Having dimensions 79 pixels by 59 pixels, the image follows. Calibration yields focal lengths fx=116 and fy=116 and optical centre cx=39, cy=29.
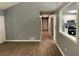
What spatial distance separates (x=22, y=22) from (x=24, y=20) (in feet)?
0.69

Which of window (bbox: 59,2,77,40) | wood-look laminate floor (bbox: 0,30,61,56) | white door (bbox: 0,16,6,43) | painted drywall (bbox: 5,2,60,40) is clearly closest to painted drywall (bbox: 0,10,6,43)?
white door (bbox: 0,16,6,43)

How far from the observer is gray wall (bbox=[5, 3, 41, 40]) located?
8.52m

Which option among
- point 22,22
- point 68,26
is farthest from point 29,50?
point 22,22

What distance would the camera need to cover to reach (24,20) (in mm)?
8547

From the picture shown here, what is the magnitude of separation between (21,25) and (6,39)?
157 cm

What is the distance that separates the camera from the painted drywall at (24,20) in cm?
848

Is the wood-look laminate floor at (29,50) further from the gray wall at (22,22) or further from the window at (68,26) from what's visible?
the gray wall at (22,22)

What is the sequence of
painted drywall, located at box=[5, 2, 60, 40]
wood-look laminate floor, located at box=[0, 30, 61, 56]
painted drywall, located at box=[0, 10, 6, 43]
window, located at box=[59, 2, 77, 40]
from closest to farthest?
window, located at box=[59, 2, 77, 40]
wood-look laminate floor, located at box=[0, 30, 61, 56]
painted drywall, located at box=[0, 10, 6, 43]
painted drywall, located at box=[5, 2, 60, 40]

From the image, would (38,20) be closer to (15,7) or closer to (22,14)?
(22,14)

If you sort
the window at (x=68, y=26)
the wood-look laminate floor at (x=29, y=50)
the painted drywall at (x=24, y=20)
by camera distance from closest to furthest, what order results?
1. the window at (x=68, y=26)
2. the wood-look laminate floor at (x=29, y=50)
3. the painted drywall at (x=24, y=20)

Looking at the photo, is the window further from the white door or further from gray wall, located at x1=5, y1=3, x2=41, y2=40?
the white door

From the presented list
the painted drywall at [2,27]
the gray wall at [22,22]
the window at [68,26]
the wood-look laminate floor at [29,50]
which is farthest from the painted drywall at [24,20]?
the window at [68,26]

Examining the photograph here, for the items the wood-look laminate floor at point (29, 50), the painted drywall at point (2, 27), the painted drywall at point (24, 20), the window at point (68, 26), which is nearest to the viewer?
the window at point (68, 26)

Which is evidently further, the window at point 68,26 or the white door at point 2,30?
the white door at point 2,30
